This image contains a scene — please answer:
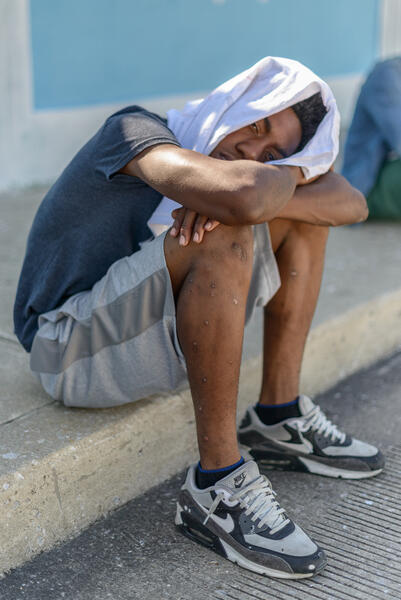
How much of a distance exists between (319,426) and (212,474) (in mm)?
470

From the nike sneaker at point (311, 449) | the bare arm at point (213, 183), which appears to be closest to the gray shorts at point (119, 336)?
the bare arm at point (213, 183)

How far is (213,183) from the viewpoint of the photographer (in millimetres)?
1676

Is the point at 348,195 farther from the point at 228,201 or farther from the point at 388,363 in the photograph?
the point at 388,363

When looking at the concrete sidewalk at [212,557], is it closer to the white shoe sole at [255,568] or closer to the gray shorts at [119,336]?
the white shoe sole at [255,568]

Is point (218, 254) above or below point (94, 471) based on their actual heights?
above

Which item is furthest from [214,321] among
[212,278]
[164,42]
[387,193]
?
[164,42]

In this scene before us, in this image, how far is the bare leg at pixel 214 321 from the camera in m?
1.69

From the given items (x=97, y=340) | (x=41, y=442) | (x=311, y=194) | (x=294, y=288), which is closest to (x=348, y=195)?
(x=311, y=194)

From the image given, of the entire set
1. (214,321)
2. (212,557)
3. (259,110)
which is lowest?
(212,557)

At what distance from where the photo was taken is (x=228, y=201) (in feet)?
5.45

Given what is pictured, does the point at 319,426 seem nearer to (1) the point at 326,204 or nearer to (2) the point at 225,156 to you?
(1) the point at 326,204

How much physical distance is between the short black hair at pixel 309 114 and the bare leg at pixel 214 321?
0.42 metres

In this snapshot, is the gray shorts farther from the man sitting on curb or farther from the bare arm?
the bare arm

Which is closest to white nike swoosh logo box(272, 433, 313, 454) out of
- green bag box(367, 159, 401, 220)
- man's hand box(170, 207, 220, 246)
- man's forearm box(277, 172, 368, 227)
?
man's forearm box(277, 172, 368, 227)
